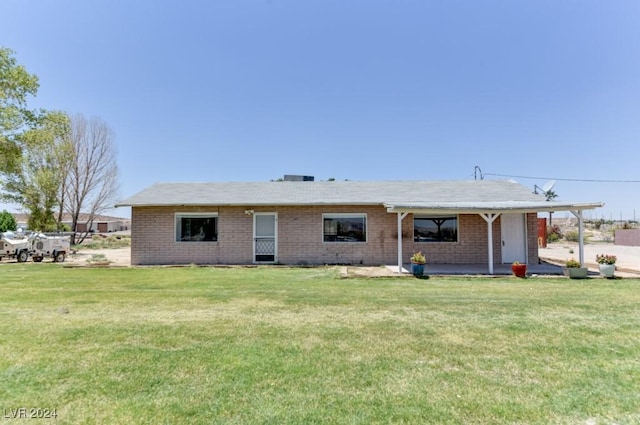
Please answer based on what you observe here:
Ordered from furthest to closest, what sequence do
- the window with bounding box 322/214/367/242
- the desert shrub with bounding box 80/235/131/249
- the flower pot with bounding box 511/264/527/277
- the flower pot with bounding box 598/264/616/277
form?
the desert shrub with bounding box 80/235/131/249 → the window with bounding box 322/214/367/242 → the flower pot with bounding box 511/264/527/277 → the flower pot with bounding box 598/264/616/277

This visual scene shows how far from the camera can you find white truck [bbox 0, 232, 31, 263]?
53.0 ft

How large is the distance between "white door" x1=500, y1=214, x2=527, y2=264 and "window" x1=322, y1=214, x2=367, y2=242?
18.7ft

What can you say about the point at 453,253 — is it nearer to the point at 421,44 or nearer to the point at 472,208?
the point at 472,208

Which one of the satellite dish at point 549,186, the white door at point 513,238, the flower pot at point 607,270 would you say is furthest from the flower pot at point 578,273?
the satellite dish at point 549,186

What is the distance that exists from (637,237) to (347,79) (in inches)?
1122

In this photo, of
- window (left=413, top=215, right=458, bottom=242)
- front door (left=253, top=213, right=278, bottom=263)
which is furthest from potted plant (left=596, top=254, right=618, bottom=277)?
front door (left=253, top=213, right=278, bottom=263)

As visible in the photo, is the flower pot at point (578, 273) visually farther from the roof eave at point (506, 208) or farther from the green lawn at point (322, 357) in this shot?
the green lawn at point (322, 357)

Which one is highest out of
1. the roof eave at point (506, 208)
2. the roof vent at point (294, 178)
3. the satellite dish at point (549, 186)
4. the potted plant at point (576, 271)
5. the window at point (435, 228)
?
the roof vent at point (294, 178)

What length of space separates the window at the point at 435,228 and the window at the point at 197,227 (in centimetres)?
844

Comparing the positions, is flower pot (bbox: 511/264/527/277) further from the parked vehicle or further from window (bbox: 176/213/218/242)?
the parked vehicle

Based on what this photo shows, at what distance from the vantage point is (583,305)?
6.96 m

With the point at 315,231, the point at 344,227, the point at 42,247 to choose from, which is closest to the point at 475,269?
the point at 344,227

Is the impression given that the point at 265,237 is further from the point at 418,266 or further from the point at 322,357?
the point at 322,357

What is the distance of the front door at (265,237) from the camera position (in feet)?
47.9
